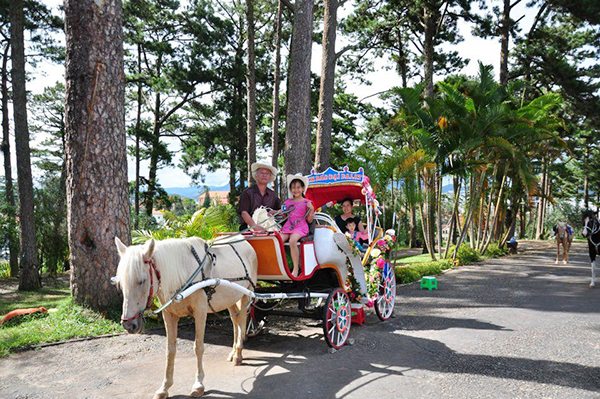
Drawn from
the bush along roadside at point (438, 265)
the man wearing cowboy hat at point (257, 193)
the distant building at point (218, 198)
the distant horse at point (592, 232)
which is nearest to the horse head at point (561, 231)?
the bush along roadside at point (438, 265)

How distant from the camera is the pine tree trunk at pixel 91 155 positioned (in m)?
6.98

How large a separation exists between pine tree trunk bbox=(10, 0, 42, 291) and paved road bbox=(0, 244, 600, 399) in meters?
11.4

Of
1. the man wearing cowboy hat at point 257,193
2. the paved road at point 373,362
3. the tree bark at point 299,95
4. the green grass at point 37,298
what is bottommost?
the green grass at point 37,298

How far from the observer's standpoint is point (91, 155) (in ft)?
23.0

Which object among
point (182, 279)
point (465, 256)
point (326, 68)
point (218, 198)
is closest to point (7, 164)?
point (218, 198)

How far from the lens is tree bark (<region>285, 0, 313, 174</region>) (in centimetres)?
1062

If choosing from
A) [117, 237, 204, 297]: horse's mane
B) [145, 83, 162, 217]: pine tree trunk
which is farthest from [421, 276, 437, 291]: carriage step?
[145, 83, 162, 217]: pine tree trunk

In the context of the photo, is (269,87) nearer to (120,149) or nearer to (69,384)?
(120,149)

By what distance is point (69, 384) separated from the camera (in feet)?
15.7

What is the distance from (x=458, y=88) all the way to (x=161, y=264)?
16.0 m

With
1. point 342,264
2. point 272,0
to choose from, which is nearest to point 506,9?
point 272,0

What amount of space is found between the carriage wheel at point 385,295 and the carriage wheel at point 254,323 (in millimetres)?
1991

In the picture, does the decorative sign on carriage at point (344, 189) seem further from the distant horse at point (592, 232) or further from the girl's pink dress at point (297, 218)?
the distant horse at point (592, 232)

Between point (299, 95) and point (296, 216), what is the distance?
4981 mm
